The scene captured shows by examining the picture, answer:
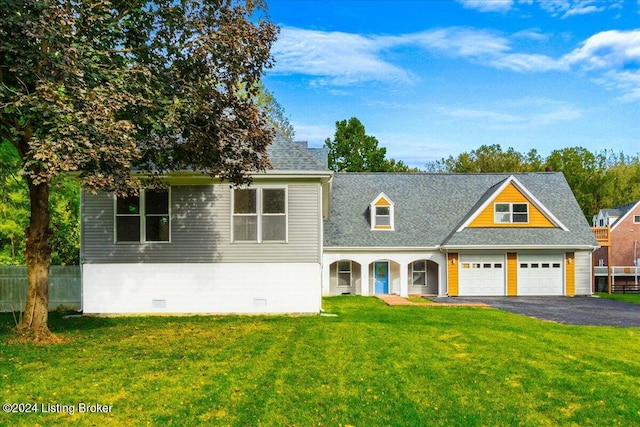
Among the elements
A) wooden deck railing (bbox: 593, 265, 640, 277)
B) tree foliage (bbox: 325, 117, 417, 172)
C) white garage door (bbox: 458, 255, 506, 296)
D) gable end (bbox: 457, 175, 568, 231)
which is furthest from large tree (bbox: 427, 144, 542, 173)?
white garage door (bbox: 458, 255, 506, 296)

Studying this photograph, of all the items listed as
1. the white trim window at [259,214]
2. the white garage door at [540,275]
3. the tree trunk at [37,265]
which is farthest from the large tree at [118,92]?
the white garage door at [540,275]

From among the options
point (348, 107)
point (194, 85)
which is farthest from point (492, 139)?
point (194, 85)

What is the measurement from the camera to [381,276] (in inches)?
938

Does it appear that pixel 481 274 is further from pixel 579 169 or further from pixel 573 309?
pixel 579 169

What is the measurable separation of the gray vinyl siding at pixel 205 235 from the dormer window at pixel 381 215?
10135 millimetres

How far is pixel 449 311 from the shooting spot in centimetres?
1625

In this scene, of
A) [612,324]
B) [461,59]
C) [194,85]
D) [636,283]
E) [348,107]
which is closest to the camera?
[194,85]

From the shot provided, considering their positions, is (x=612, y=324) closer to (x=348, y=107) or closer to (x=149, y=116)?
(x=149, y=116)

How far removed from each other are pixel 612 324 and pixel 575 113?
13153 millimetres

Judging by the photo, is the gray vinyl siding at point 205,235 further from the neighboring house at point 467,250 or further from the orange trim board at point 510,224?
the orange trim board at point 510,224

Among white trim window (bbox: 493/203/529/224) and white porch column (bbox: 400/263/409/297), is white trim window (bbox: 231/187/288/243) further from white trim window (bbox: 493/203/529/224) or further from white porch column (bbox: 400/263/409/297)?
white trim window (bbox: 493/203/529/224)

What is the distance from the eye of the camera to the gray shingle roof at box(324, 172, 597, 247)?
22.8m

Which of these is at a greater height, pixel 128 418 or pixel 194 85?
pixel 194 85
